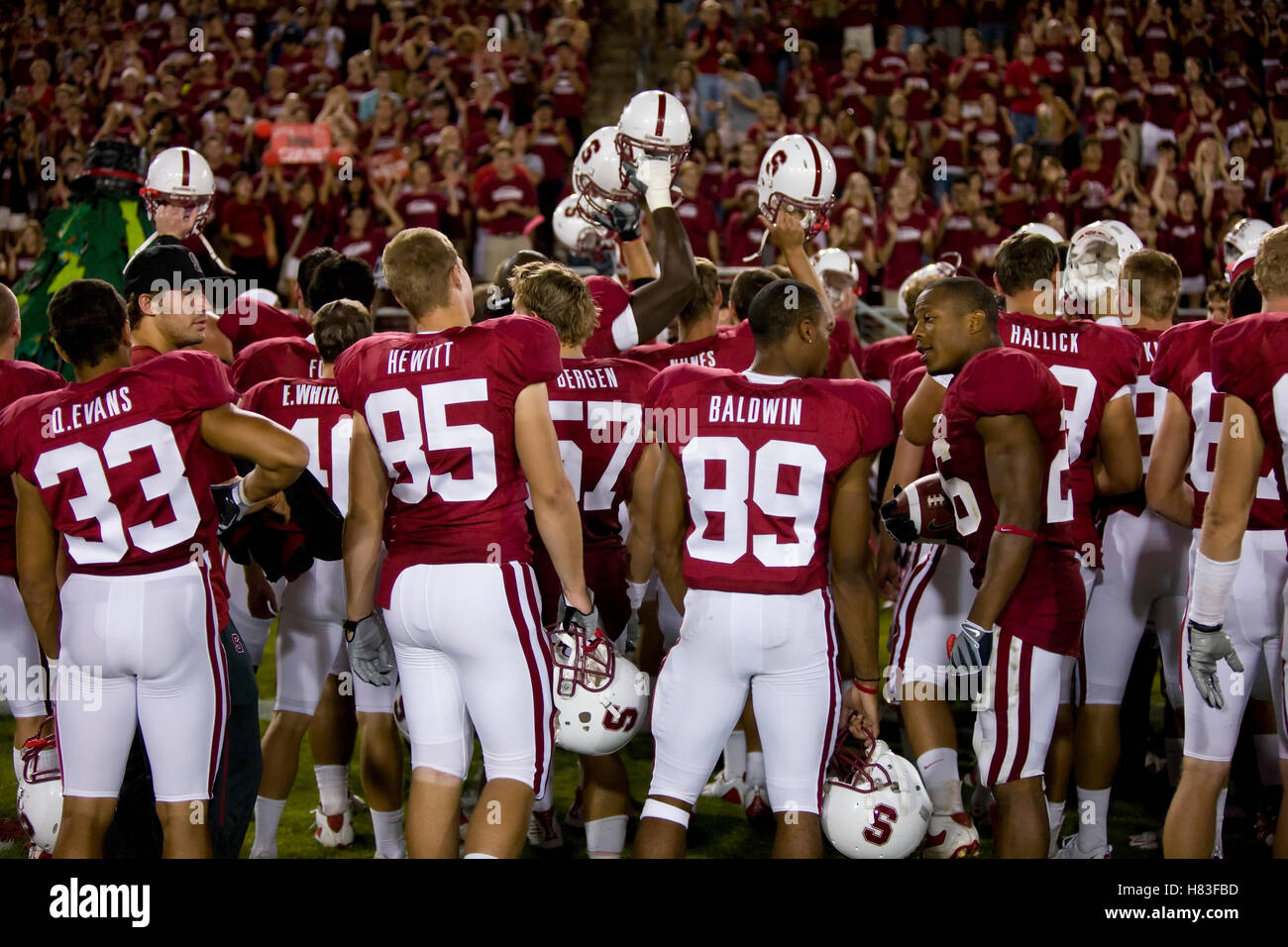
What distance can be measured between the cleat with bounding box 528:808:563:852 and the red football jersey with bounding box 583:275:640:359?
66.5 inches

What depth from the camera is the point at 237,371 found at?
504 cm

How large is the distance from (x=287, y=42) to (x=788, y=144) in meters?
10.9

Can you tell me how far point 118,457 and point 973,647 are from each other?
237 cm

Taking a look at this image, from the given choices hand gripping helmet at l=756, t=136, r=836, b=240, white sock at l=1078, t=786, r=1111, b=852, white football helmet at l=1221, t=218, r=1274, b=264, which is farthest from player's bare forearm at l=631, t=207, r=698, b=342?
white football helmet at l=1221, t=218, r=1274, b=264

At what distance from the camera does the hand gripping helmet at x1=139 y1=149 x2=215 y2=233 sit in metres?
6.18

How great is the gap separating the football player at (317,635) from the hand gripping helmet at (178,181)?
1985 mm

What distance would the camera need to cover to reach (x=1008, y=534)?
12.5 ft

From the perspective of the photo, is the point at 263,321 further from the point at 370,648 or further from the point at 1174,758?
Result: the point at 1174,758

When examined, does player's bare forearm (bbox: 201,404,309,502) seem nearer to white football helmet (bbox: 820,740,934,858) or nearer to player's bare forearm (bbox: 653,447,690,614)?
player's bare forearm (bbox: 653,447,690,614)

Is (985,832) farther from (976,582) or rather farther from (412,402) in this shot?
(412,402)

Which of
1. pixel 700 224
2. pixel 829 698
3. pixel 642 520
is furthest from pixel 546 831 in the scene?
pixel 700 224

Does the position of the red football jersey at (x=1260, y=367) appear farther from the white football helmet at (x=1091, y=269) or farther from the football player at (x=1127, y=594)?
the white football helmet at (x=1091, y=269)
